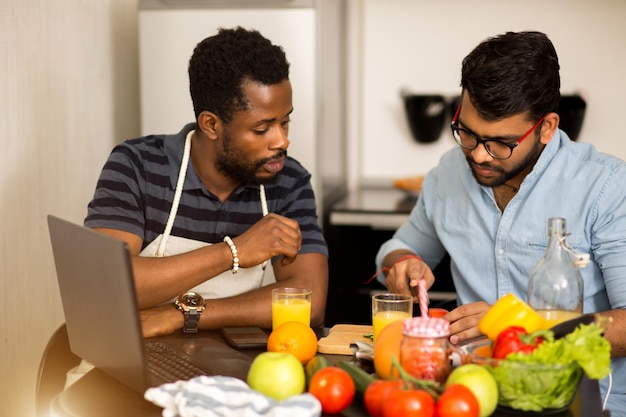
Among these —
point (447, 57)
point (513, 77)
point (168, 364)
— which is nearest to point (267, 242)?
point (168, 364)

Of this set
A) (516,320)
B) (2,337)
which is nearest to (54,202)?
(2,337)

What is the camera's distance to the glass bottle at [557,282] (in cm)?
150

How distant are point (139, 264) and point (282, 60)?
24.5 inches

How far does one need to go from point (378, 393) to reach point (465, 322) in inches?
18.0

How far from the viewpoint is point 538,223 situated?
6.59ft

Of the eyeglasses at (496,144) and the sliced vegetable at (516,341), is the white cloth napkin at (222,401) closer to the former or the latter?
the sliced vegetable at (516,341)

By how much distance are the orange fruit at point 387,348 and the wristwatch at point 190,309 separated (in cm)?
51

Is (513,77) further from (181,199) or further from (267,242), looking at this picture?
(181,199)

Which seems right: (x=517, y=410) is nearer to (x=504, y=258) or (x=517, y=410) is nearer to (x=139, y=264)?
(x=504, y=258)

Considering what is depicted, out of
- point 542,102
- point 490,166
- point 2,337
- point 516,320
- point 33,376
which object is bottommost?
point 33,376

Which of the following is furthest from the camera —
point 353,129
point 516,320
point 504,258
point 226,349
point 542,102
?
point 353,129

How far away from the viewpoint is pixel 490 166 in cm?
192

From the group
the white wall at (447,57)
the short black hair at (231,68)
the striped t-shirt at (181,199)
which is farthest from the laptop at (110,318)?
the white wall at (447,57)

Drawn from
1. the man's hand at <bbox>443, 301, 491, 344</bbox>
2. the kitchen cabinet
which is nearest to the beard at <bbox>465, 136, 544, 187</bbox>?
the man's hand at <bbox>443, 301, 491, 344</bbox>
